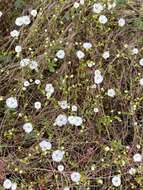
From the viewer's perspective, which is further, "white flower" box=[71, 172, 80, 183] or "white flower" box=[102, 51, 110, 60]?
"white flower" box=[102, 51, 110, 60]

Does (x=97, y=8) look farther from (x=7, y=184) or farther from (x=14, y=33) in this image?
(x=7, y=184)

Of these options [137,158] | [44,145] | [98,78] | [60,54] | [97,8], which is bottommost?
[137,158]

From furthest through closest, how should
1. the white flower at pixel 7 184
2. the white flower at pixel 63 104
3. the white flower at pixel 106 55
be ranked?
the white flower at pixel 106 55 < the white flower at pixel 63 104 < the white flower at pixel 7 184

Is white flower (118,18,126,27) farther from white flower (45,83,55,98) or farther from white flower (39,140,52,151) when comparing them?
white flower (39,140,52,151)

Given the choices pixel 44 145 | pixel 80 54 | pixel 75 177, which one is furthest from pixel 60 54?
pixel 75 177

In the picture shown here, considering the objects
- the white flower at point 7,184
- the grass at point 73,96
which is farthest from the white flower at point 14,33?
the white flower at point 7,184

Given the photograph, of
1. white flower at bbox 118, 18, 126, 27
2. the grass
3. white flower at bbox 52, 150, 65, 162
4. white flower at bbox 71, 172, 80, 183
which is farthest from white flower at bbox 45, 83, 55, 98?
white flower at bbox 118, 18, 126, 27

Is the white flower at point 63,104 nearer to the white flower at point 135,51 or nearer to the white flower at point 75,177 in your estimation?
the white flower at point 75,177
